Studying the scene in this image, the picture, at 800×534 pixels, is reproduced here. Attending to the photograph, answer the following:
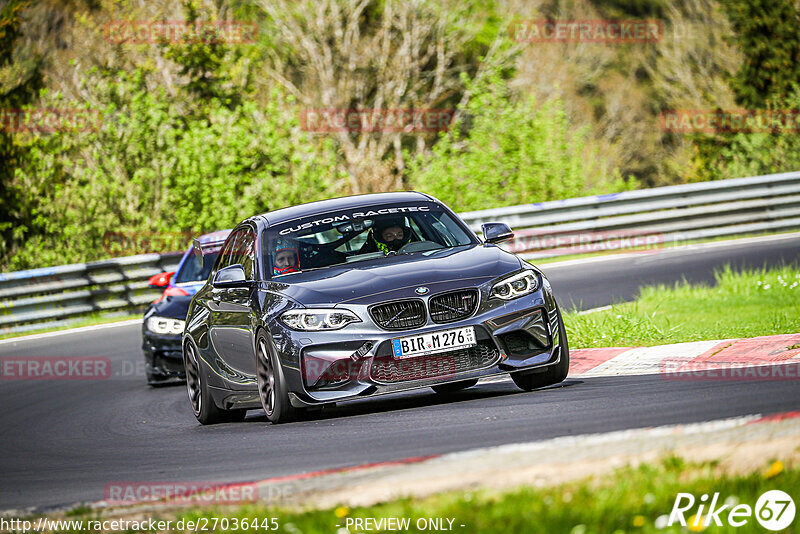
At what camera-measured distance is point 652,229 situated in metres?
22.1

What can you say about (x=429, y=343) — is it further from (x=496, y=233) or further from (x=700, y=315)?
(x=700, y=315)

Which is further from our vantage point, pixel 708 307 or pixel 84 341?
pixel 84 341

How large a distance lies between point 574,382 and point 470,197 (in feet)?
52.7

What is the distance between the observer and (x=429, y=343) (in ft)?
26.8

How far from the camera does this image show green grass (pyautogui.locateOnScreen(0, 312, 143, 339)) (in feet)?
64.2

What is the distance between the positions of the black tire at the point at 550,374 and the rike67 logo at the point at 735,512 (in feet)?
13.6

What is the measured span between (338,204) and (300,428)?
2245mm

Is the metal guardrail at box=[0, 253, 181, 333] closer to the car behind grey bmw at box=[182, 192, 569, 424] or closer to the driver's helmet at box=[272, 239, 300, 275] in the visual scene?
the car behind grey bmw at box=[182, 192, 569, 424]

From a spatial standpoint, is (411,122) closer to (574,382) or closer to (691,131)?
(691,131)

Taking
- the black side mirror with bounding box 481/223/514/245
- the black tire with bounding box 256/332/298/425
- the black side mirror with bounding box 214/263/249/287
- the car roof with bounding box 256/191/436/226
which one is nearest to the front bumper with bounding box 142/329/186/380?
the car roof with bounding box 256/191/436/226

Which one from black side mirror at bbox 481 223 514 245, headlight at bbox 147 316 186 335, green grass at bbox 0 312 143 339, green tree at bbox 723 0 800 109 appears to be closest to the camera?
black side mirror at bbox 481 223 514 245

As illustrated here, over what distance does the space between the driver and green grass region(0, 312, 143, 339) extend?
11134mm

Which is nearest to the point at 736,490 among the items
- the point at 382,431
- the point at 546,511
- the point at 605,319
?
the point at 546,511

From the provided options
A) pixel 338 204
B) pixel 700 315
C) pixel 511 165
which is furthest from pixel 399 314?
pixel 511 165
